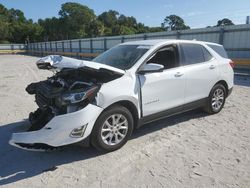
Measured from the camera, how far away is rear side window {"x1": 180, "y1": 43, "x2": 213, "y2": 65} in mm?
5178

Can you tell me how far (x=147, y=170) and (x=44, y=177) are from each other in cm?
140

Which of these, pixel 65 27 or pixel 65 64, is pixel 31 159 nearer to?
pixel 65 64

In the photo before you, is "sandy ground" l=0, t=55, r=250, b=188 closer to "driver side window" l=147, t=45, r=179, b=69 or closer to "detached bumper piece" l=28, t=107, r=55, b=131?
"detached bumper piece" l=28, t=107, r=55, b=131

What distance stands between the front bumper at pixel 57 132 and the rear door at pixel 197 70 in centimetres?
234

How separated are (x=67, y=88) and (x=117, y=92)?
2.52 feet

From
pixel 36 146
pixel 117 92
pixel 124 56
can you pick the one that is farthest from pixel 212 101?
pixel 36 146

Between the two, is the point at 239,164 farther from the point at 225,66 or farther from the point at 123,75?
the point at 225,66

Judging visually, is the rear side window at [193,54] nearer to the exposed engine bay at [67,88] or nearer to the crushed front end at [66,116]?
the exposed engine bay at [67,88]

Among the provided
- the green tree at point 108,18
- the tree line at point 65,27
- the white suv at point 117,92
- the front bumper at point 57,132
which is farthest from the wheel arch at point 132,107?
the green tree at point 108,18

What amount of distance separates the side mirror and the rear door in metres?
1.01

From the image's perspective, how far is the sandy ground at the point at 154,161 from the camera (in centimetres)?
340

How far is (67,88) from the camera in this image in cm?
403

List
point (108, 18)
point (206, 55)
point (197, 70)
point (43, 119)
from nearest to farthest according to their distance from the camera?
point (43, 119) < point (197, 70) < point (206, 55) < point (108, 18)

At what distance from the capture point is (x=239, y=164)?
3.73 m
